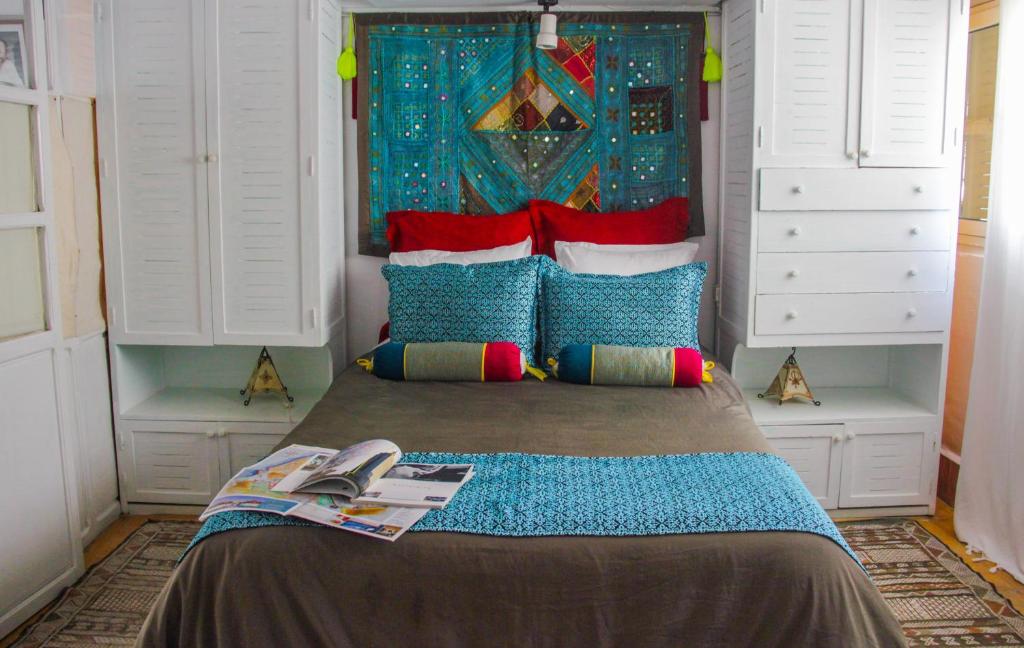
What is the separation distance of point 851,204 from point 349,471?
2.16 m

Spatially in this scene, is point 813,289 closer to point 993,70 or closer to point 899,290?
point 899,290

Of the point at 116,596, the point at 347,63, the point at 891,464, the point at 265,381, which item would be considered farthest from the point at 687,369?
the point at 116,596

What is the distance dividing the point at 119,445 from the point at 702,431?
7.32 feet

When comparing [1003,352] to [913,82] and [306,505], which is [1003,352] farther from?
[306,505]

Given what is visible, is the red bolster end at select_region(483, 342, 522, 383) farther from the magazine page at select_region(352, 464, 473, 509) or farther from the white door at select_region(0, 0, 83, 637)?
the white door at select_region(0, 0, 83, 637)

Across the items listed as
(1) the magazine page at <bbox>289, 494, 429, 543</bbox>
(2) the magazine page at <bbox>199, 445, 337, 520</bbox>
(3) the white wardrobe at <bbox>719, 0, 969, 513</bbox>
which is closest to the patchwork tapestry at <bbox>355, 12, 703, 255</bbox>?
(3) the white wardrobe at <bbox>719, 0, 969, 513</bbox>

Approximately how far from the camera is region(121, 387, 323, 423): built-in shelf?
11.6 ft

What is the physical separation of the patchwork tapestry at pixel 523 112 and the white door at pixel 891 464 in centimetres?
105

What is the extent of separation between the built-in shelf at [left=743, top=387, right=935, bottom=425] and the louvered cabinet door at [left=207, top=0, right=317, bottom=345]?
1759mm

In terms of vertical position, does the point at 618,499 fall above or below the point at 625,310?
below

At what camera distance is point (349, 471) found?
219cm

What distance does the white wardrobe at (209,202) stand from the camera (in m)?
3.36

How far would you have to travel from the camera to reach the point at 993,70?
348 centimetres

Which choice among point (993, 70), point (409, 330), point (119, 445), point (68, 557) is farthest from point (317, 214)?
point (993, 70)
